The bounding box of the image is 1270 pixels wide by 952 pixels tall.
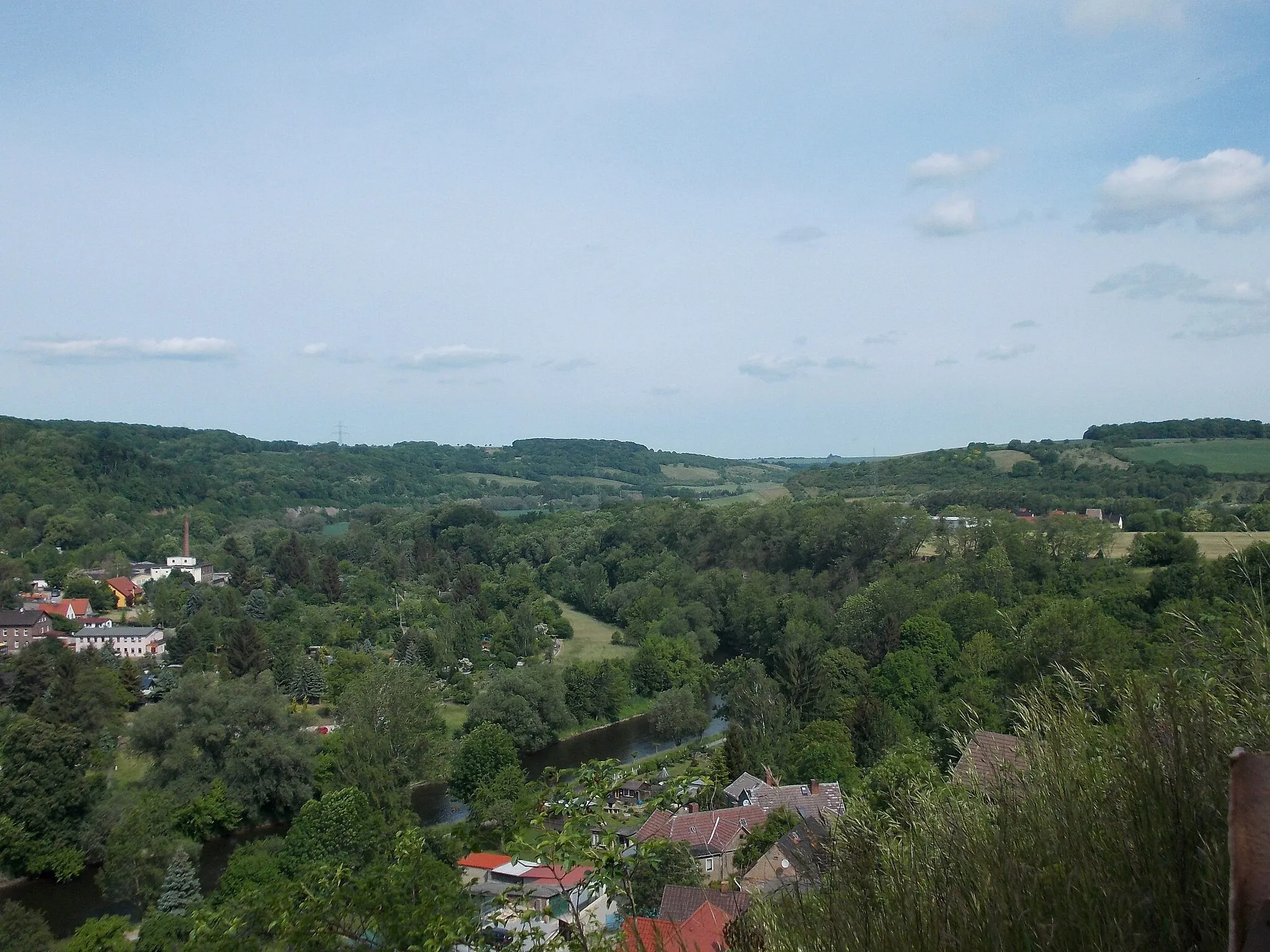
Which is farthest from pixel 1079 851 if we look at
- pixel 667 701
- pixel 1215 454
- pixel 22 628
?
pixel 1215 454

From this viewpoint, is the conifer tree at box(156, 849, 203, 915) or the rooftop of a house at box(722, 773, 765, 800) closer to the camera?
the conifer tree at box(156, 849, 203, 915)

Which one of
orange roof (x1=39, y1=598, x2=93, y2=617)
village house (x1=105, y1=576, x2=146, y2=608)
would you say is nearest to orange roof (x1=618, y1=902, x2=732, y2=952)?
orange roof (x1=39, y1=598, x2=93, y2=617)

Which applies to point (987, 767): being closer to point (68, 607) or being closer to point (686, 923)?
point (686, 923)

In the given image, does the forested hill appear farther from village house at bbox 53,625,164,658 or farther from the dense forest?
village house at bbox 53,625,164,658

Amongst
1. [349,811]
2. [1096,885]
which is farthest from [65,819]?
[1096,885]

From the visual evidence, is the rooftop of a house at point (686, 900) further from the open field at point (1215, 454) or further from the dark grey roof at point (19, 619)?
the open field at point (1215, 454)
